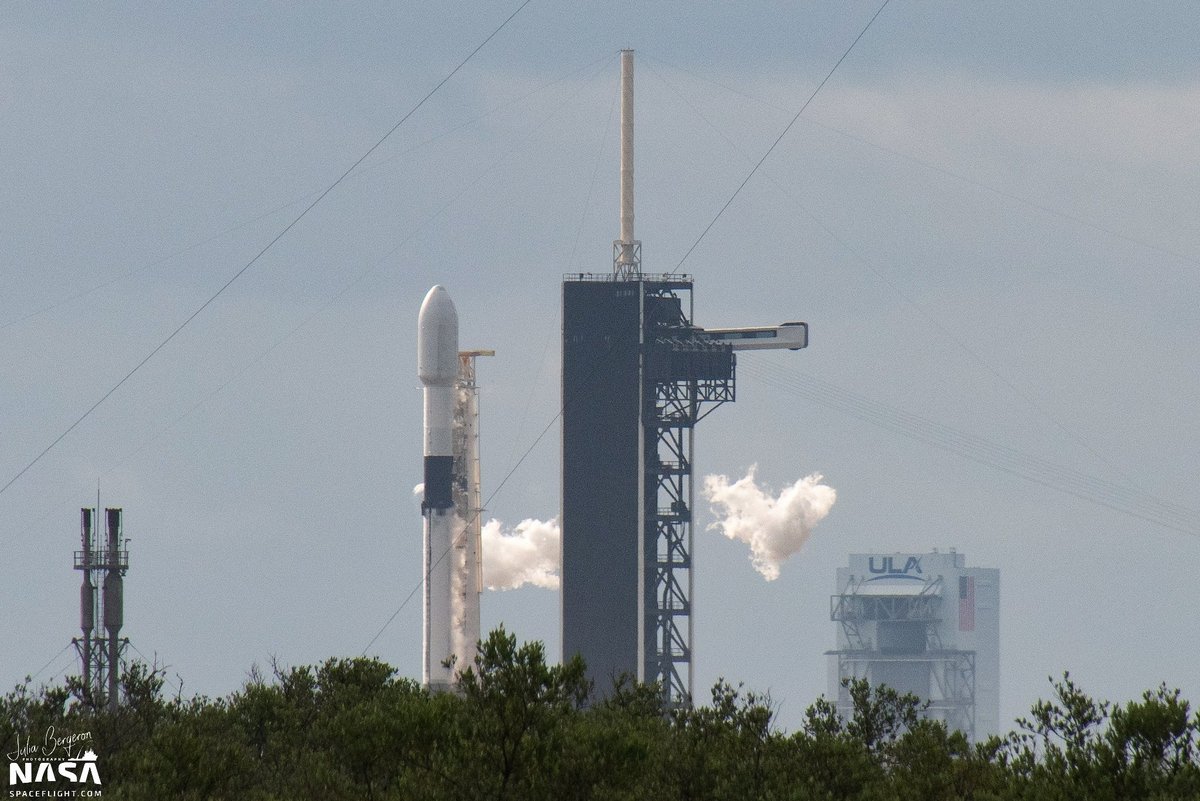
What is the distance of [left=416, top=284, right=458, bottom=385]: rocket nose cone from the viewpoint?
503 feet

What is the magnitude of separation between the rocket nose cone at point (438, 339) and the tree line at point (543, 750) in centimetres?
7227

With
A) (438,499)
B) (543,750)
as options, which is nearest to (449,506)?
(438,499)

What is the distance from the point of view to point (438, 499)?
5965 inches

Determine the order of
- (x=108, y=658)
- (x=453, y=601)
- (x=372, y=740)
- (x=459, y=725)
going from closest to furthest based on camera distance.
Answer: (x=459, y=725), (x=372, y=740), (x=108, y=658), (x=453, y=601)

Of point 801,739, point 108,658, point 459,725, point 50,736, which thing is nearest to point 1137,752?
point 801,739

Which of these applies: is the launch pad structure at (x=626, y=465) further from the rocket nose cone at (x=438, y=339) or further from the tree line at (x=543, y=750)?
the tree line at (x=543, y=750)

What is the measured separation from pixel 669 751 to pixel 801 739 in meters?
4.16

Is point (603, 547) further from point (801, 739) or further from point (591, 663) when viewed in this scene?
point (801, 739)

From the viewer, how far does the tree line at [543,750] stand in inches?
2136

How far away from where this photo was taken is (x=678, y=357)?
15825cm

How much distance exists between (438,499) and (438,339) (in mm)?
11961

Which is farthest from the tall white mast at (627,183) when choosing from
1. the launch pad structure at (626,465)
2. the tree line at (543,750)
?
the tree line at (543,750)

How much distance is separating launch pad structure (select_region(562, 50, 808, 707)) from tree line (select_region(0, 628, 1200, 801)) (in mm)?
72740

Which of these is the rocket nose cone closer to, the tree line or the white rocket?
the white rocket
